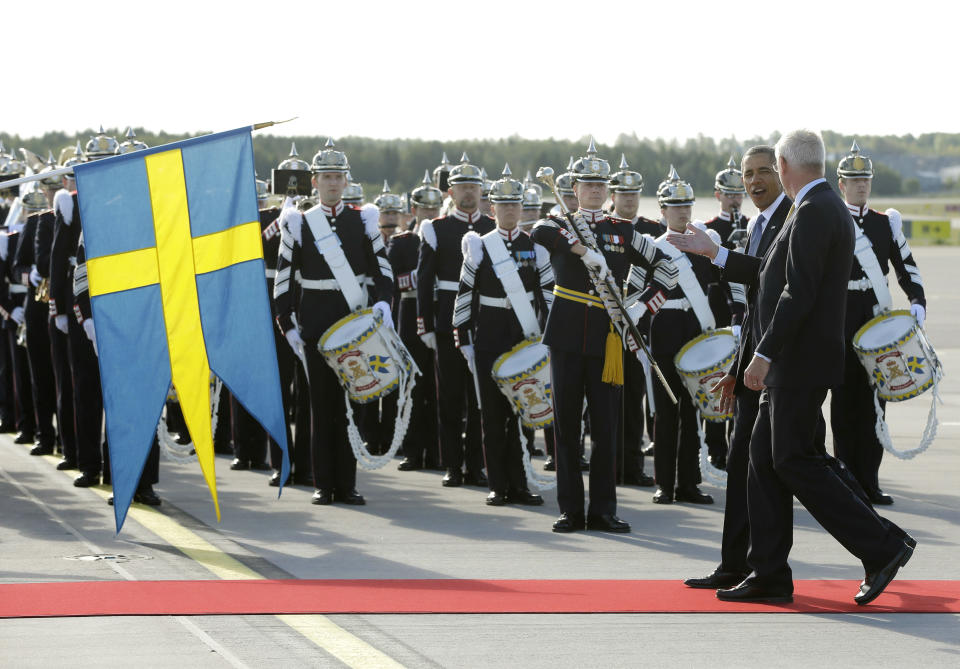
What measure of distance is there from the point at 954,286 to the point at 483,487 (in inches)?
1147

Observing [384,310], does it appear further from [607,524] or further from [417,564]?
[417,564]

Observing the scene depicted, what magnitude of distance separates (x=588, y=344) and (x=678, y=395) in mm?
1372

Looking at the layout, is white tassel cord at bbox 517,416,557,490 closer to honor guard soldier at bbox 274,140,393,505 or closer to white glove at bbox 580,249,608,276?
honor guard soldier at bbox 274,140,393,505

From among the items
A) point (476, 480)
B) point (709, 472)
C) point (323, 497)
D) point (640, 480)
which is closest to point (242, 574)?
point (323, 497)

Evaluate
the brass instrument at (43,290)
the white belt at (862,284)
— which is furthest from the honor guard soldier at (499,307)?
the brass instrument at (43,290)

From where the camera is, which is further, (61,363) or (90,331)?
(61,363)

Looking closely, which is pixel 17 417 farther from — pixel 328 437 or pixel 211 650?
pixel 211 650

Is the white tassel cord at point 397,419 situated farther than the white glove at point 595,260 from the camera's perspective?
Yes

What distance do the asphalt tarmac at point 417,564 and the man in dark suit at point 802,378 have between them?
275 millimetres

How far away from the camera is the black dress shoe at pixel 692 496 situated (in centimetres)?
941

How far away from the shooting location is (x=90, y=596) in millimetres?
6379

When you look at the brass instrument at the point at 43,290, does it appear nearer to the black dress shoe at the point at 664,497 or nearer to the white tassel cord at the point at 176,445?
the white tassel cord at the point at 176,445

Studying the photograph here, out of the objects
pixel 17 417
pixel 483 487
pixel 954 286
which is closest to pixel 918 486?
pixel 483 487

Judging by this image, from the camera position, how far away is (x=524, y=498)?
9.40 m
